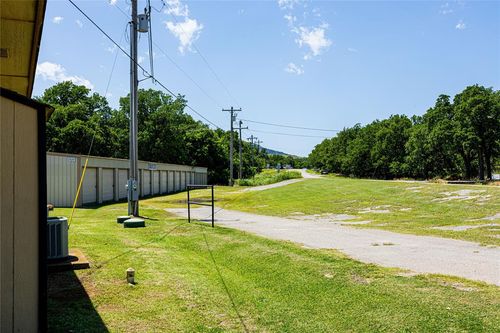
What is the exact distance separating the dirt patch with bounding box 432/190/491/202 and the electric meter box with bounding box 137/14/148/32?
17256mm

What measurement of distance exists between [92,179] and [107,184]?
1997 millimetres

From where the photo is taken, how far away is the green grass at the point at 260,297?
477 cm

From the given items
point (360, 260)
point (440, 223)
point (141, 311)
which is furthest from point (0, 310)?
point (440, 223)

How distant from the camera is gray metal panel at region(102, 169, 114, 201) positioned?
27.4 meters

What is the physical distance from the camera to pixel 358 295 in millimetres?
5879

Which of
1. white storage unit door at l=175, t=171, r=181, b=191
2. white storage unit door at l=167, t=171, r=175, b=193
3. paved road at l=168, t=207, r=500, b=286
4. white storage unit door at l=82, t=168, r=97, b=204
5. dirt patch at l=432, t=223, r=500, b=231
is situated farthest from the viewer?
white storage unit door at l=175, t=171, r=181, b=191

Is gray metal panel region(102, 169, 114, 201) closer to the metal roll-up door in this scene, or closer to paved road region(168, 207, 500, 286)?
the metal roll-up door

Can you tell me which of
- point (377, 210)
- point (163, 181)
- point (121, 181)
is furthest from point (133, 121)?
point (163, 181)

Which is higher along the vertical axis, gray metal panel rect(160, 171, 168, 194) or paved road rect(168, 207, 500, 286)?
gray metal panel rect(160, 171, 168, 194)

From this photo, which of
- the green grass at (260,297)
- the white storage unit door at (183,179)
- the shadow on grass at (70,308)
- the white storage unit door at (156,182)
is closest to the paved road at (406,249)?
the green grass at (260,297)

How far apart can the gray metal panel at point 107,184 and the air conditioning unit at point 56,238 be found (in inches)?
857

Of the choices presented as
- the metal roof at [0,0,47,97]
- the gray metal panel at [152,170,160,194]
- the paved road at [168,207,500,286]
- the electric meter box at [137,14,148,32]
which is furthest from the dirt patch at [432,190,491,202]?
the gray metal panel at [152,170,160,194]

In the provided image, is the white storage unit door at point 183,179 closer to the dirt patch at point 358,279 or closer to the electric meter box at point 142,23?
the electric meter box at point 142,23

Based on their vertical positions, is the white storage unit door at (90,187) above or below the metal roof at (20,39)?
below
